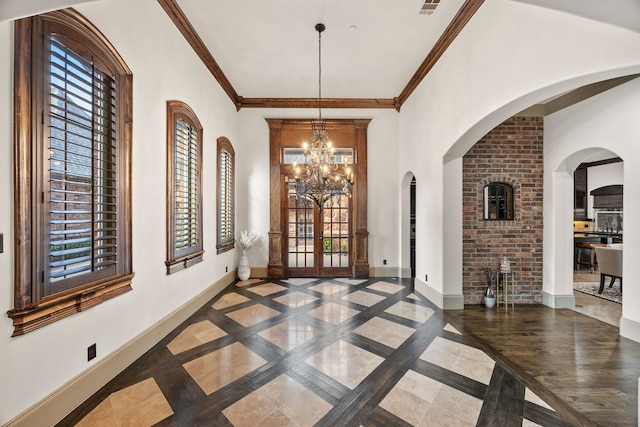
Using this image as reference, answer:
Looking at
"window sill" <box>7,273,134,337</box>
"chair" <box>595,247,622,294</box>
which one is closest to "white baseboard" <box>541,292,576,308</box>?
"chair" <box>595,247,622,294</box>

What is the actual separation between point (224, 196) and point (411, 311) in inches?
156

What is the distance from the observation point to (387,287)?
5309 mm

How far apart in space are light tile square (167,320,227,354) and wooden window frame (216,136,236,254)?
5.19 ft

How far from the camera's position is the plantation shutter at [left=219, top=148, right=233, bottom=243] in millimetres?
5052

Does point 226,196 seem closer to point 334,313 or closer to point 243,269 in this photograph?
point 243,269

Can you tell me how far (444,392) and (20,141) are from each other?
3487 millimetres

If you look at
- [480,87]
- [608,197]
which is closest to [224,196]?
[480,87]

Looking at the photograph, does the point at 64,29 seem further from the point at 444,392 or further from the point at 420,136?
the point at 420,136

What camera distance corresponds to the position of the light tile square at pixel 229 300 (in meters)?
4.22

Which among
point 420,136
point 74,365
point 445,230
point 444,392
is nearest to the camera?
point 74,365

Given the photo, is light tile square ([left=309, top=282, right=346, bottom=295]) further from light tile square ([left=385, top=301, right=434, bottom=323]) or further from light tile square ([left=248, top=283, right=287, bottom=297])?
light tile square ([left=385, top=301, right=434, bottom=323])

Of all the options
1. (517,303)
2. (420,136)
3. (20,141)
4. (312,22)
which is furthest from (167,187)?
(517,303)

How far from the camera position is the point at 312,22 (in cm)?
352

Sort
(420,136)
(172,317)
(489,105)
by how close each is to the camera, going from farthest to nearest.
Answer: (420,136) → (172,317) → (489,105)
